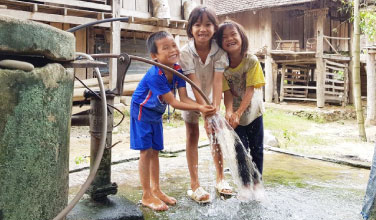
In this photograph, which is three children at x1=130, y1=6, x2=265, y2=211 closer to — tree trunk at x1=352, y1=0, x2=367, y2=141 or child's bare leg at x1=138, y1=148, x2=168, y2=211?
child's bare leg at x1=138, y1=148, x2=168, y2=211

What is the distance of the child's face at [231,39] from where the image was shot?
2.79m

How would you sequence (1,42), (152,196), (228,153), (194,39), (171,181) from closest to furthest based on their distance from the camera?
(1,42), (152,196), (194,39), (228,153), (171,181)

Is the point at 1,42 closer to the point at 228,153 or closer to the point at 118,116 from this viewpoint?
the point at 228,153

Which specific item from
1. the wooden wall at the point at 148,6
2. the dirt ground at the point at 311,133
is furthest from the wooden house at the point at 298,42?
the wooden wall at the point at 148,6

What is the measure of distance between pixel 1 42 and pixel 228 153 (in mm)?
2245

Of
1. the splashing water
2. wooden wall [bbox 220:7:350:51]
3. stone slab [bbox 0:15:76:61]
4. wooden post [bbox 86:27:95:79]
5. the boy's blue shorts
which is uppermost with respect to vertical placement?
wooden wall [bbox 220:7:350:51]

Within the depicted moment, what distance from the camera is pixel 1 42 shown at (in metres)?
1.17

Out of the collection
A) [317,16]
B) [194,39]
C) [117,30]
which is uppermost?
[317,16]

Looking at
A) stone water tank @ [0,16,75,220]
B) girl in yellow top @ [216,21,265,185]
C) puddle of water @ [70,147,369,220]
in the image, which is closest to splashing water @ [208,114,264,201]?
girl in yellow top @ [216,21,265,185]

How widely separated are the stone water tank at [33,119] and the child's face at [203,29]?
1400 millimetres

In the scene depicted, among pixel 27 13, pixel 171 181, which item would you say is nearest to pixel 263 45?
pixel 27 13

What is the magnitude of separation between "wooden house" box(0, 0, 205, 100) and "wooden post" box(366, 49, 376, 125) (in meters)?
5.85

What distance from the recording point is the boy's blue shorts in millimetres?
2621

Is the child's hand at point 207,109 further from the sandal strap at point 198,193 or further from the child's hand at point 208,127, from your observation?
the sandal strap at point 198,193
